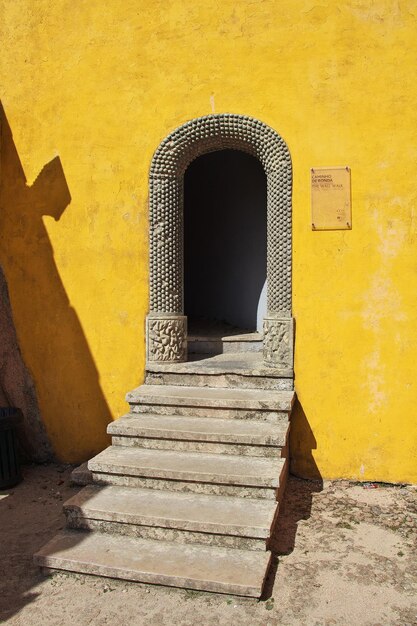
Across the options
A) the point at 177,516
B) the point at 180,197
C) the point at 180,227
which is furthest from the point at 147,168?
the point at 177,516

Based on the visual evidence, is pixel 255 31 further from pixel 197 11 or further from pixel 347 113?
pixel 347 113

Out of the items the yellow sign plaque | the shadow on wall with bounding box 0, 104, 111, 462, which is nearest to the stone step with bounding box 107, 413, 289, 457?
the shadow on wall with bounding box 0, 104, 111, 462

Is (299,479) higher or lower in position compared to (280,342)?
lower

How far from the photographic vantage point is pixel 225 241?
26.6ft

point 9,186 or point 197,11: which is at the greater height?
point 197,11

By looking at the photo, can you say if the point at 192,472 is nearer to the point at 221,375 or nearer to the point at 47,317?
the point at 221,375

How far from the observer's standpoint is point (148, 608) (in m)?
3.27

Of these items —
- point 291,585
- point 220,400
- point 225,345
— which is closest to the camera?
point 291,585

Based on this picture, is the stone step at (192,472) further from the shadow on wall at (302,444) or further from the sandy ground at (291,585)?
the shadow on wall at (302,444)

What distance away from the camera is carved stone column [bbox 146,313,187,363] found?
554cm

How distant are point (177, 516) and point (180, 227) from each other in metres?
3.03

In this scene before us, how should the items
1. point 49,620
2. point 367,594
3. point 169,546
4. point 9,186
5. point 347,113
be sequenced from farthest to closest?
point 9,186 < point 347,113 < point 169,546 < point 367,594 < point 49,620

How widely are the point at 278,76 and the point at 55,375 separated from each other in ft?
13.0

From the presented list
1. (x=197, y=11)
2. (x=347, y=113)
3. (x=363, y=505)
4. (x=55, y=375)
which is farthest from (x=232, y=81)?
(x=363, y=505)
